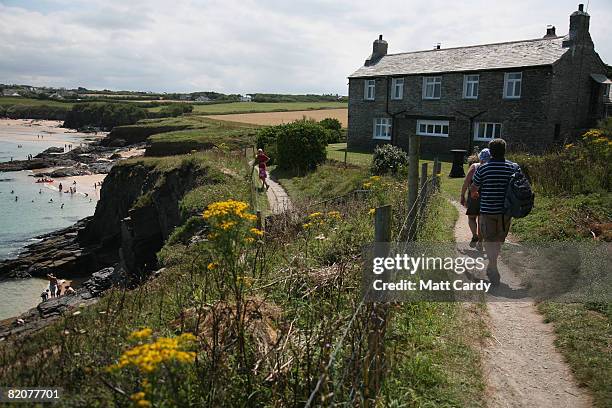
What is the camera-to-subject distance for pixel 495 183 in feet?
25.7

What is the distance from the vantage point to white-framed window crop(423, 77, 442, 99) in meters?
33.7

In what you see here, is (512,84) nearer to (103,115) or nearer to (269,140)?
(269,140)

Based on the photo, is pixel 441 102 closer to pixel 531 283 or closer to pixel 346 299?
pixel 531 283

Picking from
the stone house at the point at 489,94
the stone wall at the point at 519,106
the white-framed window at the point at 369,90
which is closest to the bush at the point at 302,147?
the stone house at the point at 489,94

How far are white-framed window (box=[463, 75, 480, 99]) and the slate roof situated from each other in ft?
1.87

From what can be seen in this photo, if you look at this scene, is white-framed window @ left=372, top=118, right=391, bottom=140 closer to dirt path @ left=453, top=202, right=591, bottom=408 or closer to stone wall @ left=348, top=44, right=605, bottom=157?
stone wall @ left=348, top=44, right=605, bottom=157

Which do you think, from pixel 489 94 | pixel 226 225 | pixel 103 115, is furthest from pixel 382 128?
pixel 103 115

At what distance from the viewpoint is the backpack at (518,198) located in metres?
7.55

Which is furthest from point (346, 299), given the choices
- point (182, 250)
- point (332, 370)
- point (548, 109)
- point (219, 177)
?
point (548, 109)

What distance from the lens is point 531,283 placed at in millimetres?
8031

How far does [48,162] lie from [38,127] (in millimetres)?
77953

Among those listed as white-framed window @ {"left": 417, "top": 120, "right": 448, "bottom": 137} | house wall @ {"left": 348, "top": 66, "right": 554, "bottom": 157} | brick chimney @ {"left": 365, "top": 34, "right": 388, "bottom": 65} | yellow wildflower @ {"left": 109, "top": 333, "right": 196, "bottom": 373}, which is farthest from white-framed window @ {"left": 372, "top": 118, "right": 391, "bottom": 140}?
yellow wildflower @ {"left": 109, "top": 333, "right": 196, "bottom": 373}

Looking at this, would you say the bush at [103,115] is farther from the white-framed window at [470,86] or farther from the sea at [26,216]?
the white-framed window at [470,86]

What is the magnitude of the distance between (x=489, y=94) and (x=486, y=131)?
2.39 meters
